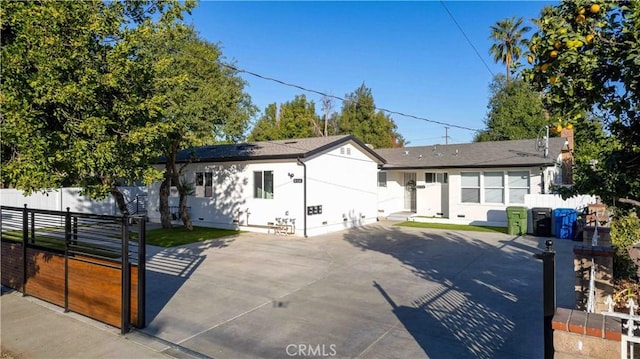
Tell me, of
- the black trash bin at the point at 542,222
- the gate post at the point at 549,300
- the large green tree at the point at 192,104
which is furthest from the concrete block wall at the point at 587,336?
the black trash bin at the point at 542,222

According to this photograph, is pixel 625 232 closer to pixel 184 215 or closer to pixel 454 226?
pixel 454 226

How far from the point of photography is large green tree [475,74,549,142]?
34188 millimetres

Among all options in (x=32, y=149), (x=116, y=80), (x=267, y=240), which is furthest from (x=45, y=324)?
(x=267, y=240)

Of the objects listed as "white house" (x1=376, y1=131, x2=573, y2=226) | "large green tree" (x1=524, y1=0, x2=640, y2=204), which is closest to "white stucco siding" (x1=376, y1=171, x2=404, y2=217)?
"white house" (x1=376, y1=131, x2=573, y2=226)

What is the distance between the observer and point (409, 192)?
866 inches

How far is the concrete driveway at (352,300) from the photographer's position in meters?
4.96

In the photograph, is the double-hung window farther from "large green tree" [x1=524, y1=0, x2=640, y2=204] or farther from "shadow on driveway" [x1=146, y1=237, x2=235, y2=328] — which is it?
"large green tree" [x1=524, y1=0, x2=640, y2=204]

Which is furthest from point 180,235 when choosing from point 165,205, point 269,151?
point 269,151

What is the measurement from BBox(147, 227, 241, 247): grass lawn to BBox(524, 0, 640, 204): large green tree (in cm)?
1187

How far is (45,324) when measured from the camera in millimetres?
5656

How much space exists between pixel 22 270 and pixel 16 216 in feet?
3.60

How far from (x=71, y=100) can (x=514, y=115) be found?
1474 inches

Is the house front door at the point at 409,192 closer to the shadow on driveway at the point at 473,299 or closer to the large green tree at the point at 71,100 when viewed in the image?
the shadow on driveway at the point at 473,299

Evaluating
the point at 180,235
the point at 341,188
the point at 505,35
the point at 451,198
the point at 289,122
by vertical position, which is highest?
the point at 505,35
